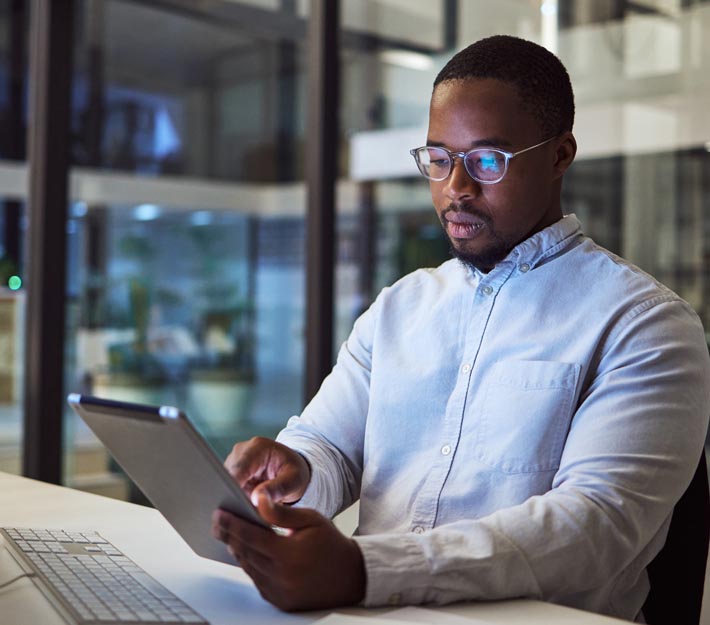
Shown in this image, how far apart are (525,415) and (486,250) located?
28 cm

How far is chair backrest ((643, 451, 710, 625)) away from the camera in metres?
1.40

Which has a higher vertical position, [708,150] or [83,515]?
[708,150]

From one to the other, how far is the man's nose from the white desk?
63cm

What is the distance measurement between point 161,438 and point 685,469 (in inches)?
27.5

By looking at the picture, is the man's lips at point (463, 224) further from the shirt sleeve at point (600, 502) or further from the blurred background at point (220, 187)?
the blurred background at point (220, 187)

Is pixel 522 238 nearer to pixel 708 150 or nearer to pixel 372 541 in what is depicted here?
pixel 372 541

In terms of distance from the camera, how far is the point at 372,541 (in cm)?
113

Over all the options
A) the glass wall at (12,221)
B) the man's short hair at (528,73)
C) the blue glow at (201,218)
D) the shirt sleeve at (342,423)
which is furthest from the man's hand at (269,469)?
the glass wall at (12,221)

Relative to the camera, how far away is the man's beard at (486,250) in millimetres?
1508

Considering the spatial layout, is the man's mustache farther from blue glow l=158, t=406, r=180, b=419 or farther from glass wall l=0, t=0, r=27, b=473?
glass wall l=0, t=0, r=27, b=473

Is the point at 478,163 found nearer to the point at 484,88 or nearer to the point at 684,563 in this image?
the point at 484,88

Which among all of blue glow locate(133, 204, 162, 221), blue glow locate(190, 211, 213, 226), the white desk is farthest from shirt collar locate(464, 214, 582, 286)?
blue glow locate(133, 204, 162, 221)

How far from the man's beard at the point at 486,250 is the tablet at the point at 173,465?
602 millimetres

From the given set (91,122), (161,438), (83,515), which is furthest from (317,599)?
(91,122)
